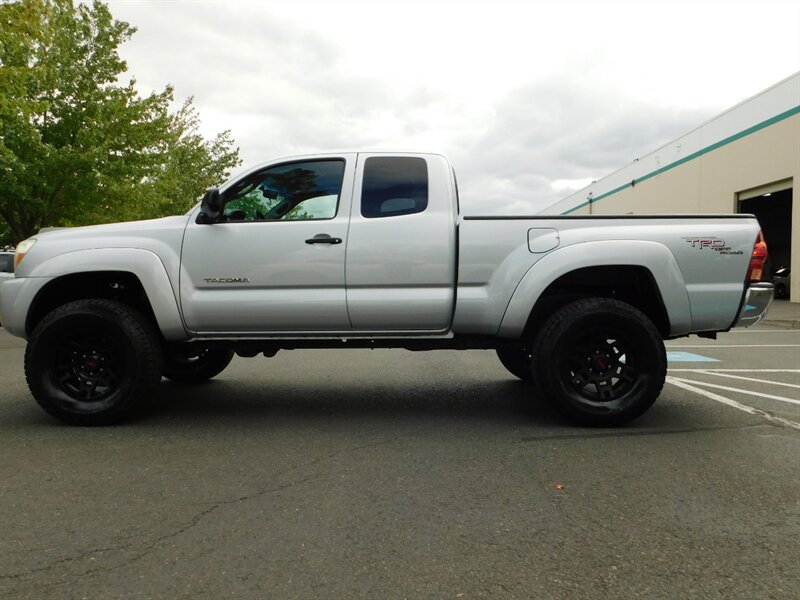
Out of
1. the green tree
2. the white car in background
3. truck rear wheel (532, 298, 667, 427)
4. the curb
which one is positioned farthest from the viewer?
the green tree

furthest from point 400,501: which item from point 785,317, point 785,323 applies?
point 785,317

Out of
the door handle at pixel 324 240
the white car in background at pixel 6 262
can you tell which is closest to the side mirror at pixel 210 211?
the door handle at pixel 324 240

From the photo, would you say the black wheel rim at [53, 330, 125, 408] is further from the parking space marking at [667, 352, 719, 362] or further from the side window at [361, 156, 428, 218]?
the parking space marking at [667, 352, 719, 362]

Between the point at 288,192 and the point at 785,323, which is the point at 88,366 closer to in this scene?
the point at 288,192

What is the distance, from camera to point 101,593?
Result: 2318 millimetres

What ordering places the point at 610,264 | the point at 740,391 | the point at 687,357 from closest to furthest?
the point at 610,264 < the point at 740,391 < the point at 687,357

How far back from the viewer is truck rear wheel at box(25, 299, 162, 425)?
15.5 ft

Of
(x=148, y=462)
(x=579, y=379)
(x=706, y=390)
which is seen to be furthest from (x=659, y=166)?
(x=148, y=462)

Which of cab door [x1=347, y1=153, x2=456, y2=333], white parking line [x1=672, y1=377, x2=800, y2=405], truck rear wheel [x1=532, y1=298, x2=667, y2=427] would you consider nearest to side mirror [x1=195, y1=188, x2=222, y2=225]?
cab door [x1=347, y1=153, x2=456, y2=333]

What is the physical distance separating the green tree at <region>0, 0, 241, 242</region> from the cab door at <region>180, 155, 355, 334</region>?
14141mm

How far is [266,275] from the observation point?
4777 mm

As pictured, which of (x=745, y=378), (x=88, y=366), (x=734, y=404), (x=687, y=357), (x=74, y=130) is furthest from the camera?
(x=74, y=130)

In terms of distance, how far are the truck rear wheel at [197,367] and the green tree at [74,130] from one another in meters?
12.9

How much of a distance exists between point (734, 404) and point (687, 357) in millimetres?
3678
